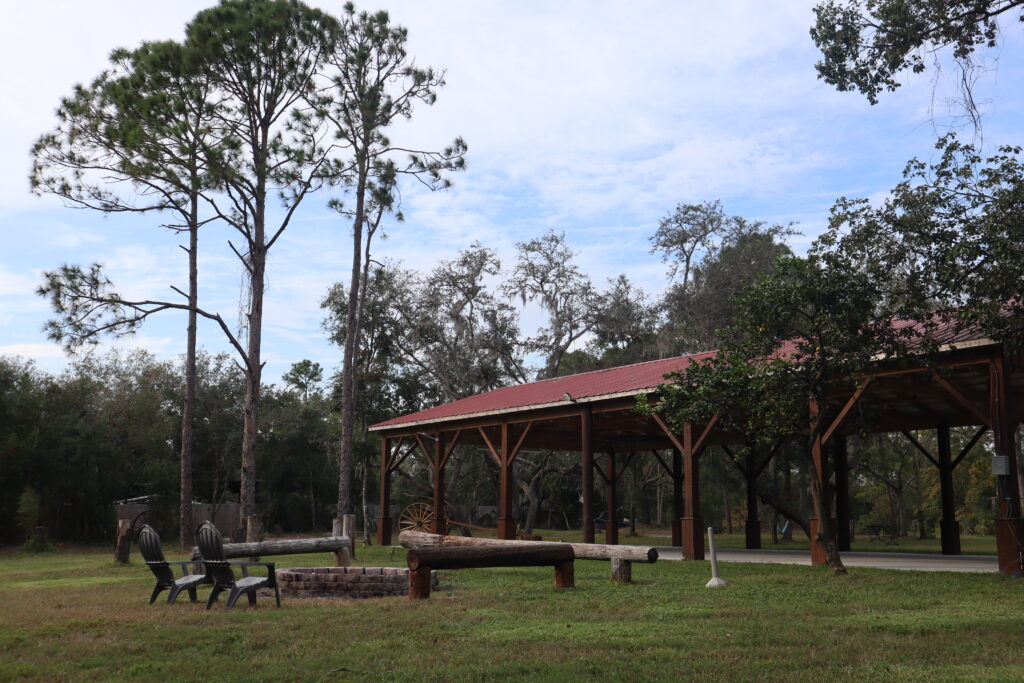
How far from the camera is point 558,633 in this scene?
23.8 feet

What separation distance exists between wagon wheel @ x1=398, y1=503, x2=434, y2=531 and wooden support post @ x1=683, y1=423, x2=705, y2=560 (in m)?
9.98

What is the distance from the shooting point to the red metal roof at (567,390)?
17125mm

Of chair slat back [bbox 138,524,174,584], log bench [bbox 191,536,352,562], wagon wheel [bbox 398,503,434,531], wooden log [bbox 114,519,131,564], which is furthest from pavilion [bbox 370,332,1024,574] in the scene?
chair slat back [bbox 138,524,174,584]

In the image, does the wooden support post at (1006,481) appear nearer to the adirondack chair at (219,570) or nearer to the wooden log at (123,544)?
the adirondack chair at (219,570)

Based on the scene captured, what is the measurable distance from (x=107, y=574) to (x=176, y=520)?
16.7 metres

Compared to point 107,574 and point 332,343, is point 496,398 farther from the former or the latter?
point 332,343

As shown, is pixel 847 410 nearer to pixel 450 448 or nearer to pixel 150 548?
pixel 150 548

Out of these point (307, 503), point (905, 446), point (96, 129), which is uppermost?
point (96, 129)

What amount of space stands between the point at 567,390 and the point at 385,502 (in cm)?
740

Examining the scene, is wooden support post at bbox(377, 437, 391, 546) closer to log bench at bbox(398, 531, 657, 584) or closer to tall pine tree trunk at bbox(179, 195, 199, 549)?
tall pine tree trunk at bbox(179, 195, 199, 549)

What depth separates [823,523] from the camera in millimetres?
12844

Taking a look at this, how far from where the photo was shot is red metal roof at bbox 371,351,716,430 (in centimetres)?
1712

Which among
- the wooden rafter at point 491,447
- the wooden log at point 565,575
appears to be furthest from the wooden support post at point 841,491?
the wooden log at point 565,575

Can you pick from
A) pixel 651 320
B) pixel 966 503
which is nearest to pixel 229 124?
pixel 651 320
